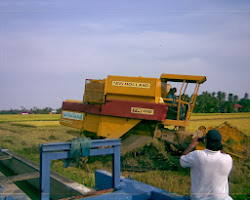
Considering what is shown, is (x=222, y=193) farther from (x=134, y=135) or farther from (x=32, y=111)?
(x=32, y=111)

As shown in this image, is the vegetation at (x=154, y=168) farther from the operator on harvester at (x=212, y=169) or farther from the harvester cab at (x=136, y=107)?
the operator on harvester at (x=212, y=169)

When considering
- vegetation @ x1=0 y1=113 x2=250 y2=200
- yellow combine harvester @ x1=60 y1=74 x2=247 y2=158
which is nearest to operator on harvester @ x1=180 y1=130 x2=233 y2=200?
vegetation @ x1=0 y1=113 x2=250 y2=200

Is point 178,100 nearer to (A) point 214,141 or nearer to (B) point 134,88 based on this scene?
(B) point 134,88

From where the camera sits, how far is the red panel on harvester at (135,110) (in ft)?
23.0

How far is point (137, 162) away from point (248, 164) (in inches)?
113

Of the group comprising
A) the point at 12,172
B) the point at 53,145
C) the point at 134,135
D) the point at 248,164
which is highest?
the point at 53,145

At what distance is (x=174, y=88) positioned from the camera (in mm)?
8367

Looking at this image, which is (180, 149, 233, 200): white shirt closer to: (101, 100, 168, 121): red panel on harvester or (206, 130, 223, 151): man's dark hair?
(206, 130, 223, 151): man's dark hair

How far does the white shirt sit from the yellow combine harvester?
4474 mm

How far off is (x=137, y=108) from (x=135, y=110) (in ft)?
0.27

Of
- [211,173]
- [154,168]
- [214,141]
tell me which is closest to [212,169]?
[211,173]

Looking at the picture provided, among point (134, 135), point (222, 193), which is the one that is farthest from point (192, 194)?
point (134, 135)

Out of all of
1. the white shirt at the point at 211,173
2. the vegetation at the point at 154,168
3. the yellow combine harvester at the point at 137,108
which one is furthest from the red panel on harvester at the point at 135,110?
the white shirt at the point at 211,173

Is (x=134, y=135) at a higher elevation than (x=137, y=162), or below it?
higher
